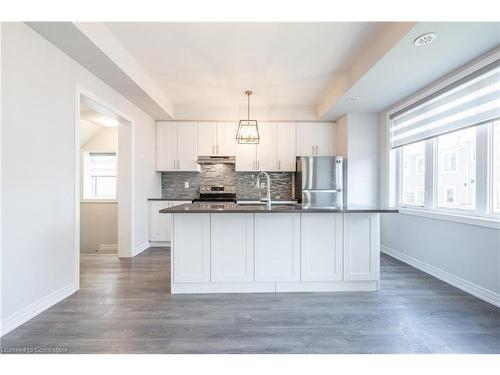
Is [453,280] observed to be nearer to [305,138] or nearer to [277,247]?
[277,247]

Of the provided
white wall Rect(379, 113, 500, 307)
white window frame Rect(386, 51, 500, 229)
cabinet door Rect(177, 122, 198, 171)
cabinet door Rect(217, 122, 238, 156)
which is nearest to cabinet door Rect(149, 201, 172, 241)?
cabinet door Rect(177, 122, 198, 171)

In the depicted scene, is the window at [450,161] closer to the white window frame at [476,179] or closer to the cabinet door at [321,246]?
the white window frame at [476,179]

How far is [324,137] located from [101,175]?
15.8ft

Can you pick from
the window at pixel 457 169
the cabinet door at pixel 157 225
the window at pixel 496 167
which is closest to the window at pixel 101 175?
the cabinet door at pixel 157 225

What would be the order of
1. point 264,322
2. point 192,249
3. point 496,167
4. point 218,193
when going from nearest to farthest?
1. point 264,322
2. point 496,167
3. point 192,249
4. point 218,193

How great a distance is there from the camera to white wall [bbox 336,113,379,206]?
4465mm

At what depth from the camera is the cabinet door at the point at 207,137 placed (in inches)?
196

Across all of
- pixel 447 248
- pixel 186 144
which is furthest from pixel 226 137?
pixel 447 248

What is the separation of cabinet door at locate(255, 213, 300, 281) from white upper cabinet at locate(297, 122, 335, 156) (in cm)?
274

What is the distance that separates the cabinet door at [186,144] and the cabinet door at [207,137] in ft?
0.33

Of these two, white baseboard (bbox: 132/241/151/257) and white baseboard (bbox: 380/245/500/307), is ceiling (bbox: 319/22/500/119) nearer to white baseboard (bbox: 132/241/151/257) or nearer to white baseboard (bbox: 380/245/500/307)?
white baseboard (bbox: 380/245/500/307)

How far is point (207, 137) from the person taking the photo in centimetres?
499

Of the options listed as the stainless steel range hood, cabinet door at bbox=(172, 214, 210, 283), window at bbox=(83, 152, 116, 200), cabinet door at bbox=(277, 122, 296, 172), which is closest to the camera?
cabinet door at bbox=(172, 214, 210, 283)

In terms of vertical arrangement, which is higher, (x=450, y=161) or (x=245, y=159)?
(x=245, y=159)
